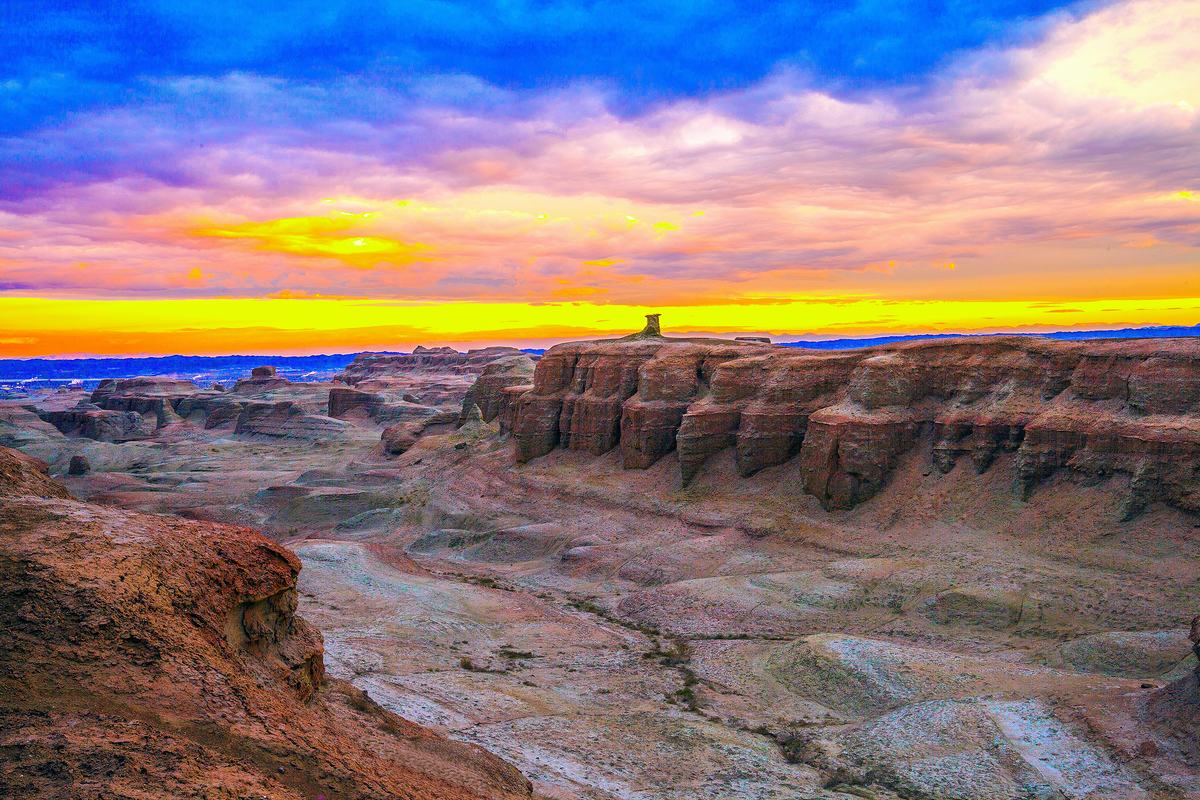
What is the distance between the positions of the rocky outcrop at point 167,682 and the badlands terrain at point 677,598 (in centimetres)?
5

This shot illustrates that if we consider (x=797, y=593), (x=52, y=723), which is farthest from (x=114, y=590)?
(x=797, y=593)

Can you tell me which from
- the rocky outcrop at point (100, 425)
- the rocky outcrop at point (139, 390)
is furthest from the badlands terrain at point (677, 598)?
the rocky outcrop at point (139, 390)

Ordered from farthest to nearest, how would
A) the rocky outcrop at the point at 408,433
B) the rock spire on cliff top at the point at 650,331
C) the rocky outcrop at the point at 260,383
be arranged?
1. the rocky outcrop at the point at 260,383
2. the rocky outcrop at the point at 408,433
3. the rock spire on cliff top at the point at 650,331

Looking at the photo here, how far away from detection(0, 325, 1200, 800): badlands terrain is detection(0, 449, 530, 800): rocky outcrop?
0.17 feet

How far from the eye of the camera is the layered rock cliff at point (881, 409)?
3881 cm

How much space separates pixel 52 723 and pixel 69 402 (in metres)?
216

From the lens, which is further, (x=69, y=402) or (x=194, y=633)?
(x=69, y=402)

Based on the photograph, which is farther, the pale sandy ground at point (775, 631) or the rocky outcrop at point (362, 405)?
the rocky outcrop at point (362, 405)

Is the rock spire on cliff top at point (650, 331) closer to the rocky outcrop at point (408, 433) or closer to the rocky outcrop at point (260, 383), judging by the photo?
the rocky outcrop at point (408, 433)

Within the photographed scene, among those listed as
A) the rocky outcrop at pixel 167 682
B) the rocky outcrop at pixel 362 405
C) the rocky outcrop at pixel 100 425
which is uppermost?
the rocky outcrop at pixel 167 682

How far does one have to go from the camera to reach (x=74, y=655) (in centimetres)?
1230

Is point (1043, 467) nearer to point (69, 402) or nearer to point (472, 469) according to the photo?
point (472, 469)

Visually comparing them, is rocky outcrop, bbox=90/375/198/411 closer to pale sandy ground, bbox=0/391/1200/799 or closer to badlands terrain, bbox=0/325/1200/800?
badlands terrain, bbox=0/325/1200/800

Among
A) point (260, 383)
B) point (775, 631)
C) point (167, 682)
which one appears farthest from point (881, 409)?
point (260, 383)
